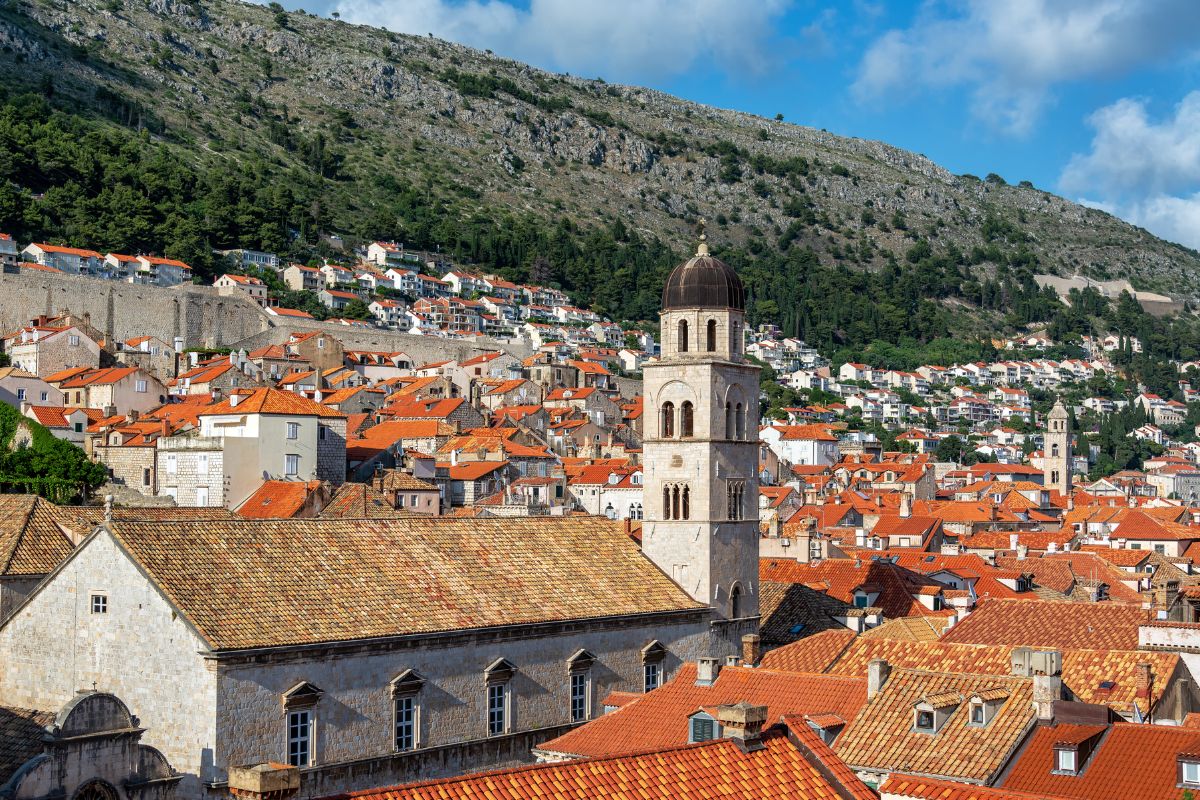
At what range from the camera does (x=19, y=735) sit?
26375 millimetres

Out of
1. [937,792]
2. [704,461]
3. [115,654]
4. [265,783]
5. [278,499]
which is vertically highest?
[704,461]

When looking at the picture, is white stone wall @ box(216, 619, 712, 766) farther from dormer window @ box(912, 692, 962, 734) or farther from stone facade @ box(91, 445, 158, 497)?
stone facade @ box(91, 445, 158, 497)

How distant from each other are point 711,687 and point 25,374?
6959cm

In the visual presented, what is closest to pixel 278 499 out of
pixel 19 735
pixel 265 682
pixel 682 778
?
pixel 265 682

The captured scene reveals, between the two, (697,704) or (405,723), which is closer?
(697,704)

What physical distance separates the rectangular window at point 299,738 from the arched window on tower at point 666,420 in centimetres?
1535

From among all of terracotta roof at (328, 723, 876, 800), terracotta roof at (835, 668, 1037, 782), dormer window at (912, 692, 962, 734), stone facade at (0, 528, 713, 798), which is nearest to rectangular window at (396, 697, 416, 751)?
stone facade at (0, 528, 713, 798)

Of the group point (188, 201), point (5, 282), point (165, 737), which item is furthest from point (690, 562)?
point (188, 201)

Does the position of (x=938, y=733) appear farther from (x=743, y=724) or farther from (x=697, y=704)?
(x=743, y=724)

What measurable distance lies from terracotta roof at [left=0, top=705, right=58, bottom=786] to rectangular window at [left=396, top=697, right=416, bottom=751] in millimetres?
6513

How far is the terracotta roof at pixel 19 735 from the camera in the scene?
2450cm

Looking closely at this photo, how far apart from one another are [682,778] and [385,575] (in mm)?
13904

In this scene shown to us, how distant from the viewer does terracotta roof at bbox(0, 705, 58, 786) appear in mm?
24500

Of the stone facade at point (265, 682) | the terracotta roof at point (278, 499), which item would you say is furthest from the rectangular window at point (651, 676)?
the terracotta roof at point (278, 499)
